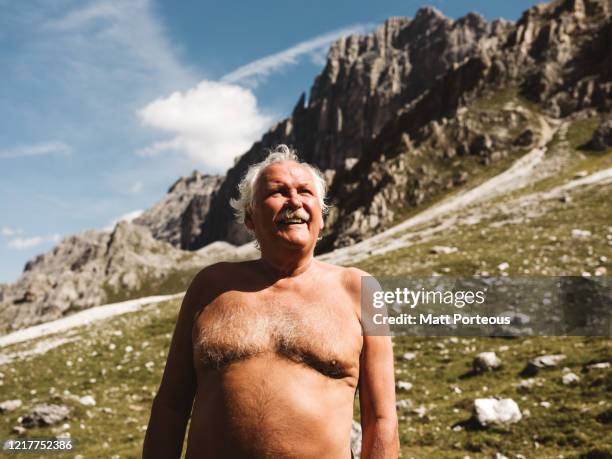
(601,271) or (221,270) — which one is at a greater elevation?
(601,271)

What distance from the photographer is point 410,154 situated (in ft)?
368

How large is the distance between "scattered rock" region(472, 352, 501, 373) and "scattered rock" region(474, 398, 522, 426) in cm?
343

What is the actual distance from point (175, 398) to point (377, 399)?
1.74m

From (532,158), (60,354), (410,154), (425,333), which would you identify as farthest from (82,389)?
(410,154)

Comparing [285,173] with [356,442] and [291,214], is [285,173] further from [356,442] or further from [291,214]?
[356,442]

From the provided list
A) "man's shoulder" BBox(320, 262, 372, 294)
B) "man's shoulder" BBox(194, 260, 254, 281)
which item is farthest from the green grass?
"man's shoulder" BBox(194, 260, 254, 281)

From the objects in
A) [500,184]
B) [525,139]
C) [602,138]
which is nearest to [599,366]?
[500,184]

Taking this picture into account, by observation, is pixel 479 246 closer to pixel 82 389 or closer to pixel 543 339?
pixel 543 339

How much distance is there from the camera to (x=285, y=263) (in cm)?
438

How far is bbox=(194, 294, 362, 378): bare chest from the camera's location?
3986 mm

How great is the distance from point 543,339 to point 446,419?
21.9 feet

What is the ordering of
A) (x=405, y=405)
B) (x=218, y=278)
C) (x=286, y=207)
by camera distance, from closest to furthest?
(x=286, y=207) → (x=218, y=278) → (x=405, y=405)

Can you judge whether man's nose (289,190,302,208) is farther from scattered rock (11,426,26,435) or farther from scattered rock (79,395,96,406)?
scattered rock (79,395,96,406)

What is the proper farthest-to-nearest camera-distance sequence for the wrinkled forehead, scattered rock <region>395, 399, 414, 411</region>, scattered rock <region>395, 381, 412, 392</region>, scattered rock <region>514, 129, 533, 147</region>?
scattered rock <region>514, 129, 533, 147</region>
scattered rock <region>395, 381, 412, 392</region>
scattered rock <region>395, 399, 414, 411</region>
the wrinkled forehead
